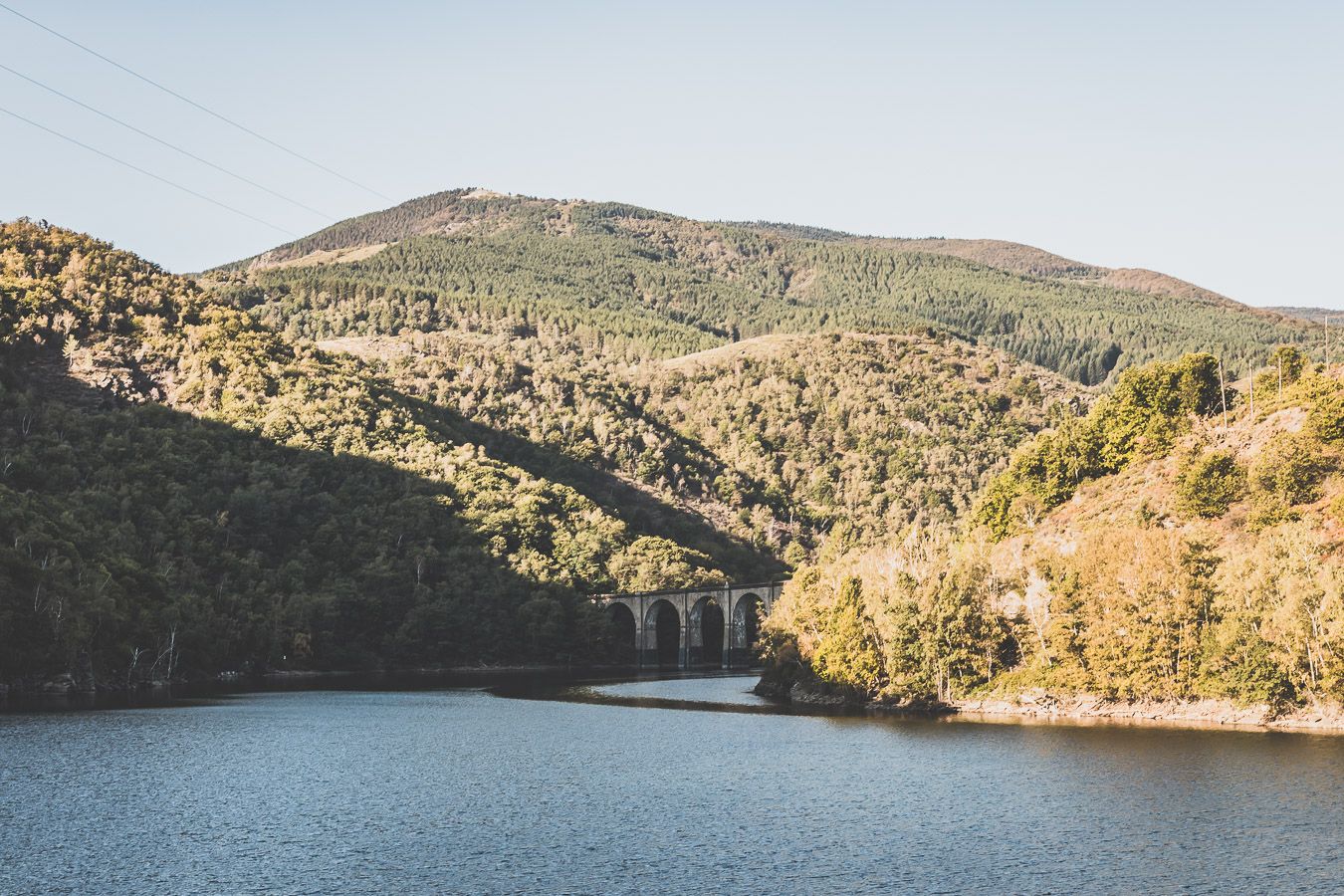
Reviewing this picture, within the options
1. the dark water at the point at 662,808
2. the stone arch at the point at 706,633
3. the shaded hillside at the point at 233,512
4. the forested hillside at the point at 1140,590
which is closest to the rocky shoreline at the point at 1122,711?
the forested hillside at the point at 1140,590

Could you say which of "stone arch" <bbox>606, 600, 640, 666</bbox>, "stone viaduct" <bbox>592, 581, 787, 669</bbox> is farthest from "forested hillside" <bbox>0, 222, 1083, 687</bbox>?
"stone arch" <bbox>606, 600, 640, 666</bbox>

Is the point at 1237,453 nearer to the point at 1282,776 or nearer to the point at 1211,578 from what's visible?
the point at 1211,578

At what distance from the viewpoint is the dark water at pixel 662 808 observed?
135 ft

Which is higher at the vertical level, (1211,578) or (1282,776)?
(1211,578)

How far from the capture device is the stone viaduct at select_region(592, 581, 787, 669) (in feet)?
546

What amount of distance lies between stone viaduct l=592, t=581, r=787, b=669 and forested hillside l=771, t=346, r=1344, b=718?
5574 cm

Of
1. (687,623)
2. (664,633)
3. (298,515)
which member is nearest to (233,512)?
(298,515)

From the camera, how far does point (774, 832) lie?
158ft

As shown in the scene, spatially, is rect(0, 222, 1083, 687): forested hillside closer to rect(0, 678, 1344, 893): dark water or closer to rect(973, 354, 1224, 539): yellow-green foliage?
rect(0, 678, 1344, 893): dark water

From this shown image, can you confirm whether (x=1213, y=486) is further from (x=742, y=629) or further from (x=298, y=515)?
(x=298, y=515)

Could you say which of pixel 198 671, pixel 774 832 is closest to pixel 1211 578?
pixel 774 832

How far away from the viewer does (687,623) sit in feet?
559

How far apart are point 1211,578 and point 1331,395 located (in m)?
25.6

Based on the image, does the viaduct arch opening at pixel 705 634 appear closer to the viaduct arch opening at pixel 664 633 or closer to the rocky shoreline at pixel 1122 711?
the viaduct arch opening at pixel 664 633
